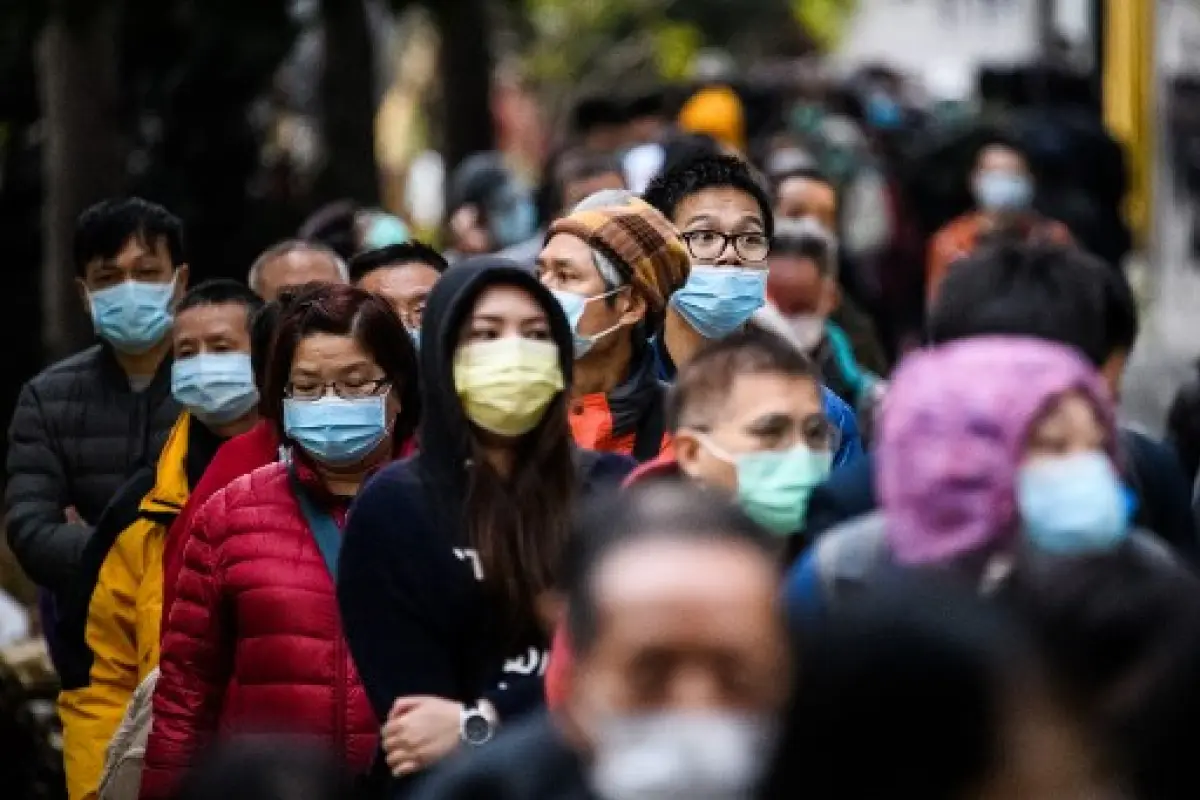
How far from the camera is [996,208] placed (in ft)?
55.9

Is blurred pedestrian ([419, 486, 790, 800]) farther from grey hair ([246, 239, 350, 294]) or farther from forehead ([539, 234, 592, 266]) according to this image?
grey hair ([246, 239, 350, 294])

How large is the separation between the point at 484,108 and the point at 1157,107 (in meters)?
5.29

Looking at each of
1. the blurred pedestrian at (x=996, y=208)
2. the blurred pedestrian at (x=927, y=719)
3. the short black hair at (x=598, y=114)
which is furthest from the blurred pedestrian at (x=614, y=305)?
the short black hair at (x=598, y=114)

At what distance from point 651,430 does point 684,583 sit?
3.68 m

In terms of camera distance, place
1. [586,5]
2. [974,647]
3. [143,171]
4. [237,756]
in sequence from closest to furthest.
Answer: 1. [974,647]
2. [237,756]
3. [143,171]
4. [586,5]

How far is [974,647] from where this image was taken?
181 inches

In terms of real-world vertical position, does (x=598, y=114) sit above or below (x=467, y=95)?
above

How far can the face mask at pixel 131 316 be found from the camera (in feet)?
35.8

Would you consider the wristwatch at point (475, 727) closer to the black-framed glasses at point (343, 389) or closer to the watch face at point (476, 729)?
the watch face at point (476, 729)

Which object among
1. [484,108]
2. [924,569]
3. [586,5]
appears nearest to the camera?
[924,569]

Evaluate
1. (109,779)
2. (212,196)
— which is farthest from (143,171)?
(109,779)

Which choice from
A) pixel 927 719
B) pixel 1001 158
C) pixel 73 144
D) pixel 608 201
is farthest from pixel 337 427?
pixel 73 144

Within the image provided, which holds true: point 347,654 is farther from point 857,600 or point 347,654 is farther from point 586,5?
point 586,5

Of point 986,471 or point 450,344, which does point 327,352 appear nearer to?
point 450,344
